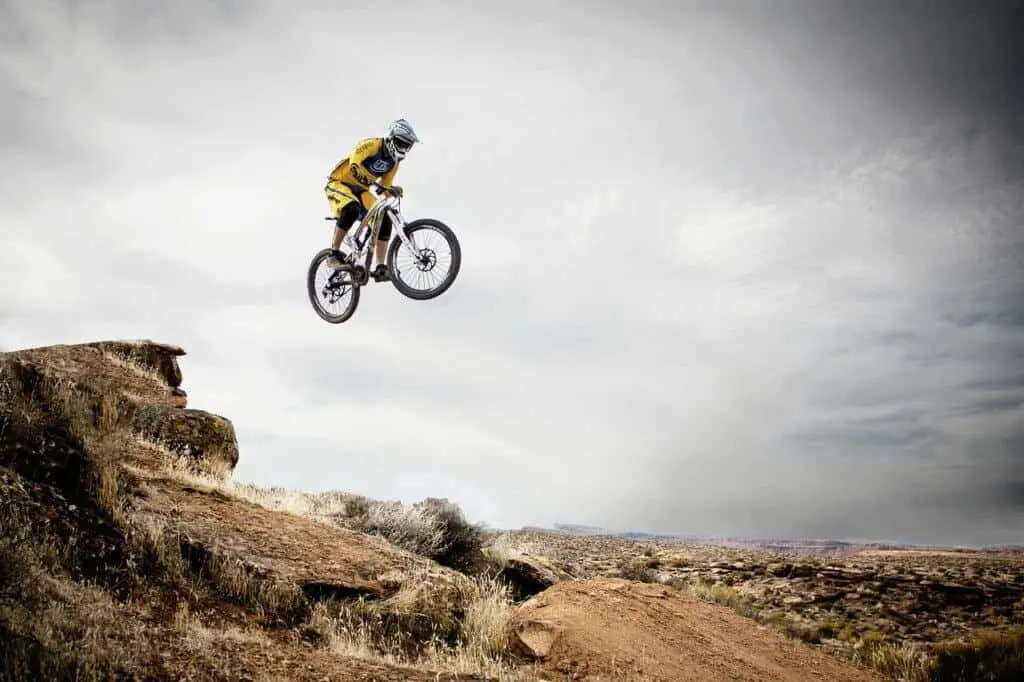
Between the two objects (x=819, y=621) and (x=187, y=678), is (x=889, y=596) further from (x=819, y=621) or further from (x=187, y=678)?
(x=187, y=678)

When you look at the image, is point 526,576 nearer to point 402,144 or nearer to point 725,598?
point 725,598

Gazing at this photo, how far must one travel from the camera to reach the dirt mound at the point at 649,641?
8.90 m

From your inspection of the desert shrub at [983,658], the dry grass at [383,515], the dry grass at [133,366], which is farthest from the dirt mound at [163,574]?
the desert shrub at [983,658]

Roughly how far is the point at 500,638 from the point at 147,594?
4.43m

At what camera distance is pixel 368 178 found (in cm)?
1243

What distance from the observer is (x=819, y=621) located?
17484 millimetres

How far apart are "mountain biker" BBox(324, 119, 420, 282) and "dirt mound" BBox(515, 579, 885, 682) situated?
6.19 metres

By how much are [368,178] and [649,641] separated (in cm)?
854

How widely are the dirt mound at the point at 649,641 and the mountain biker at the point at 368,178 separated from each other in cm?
619

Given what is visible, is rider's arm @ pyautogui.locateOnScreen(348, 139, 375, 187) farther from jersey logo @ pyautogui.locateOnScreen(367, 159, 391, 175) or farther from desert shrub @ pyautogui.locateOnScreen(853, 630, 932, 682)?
desert shrub @ pyautogui.locateOnScreen(853, 630, 932, 682)

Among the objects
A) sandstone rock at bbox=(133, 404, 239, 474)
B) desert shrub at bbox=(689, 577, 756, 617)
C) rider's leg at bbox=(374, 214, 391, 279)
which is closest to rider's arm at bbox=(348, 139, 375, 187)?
rider's leg at bbox=(374, 214, 391, 279)

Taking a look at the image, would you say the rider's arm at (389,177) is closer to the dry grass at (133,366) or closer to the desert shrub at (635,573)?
the desert shrub at (635,573)

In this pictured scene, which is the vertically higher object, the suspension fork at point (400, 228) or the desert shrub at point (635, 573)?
the suspension fork at point (400, 228)

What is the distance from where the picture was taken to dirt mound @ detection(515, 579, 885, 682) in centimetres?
890
